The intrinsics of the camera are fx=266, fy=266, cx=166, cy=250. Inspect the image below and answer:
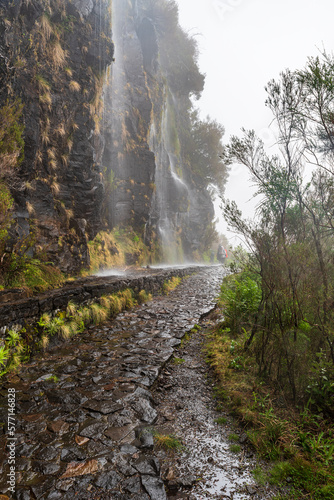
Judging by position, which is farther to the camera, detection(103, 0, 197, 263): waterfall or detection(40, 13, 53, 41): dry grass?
detection(103, 0, 197, 263): waterfall

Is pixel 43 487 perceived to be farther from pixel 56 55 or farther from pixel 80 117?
pixel 56 55

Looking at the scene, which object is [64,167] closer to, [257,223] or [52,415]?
[257,223]

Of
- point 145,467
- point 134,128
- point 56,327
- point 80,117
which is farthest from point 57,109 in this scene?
point 145,467

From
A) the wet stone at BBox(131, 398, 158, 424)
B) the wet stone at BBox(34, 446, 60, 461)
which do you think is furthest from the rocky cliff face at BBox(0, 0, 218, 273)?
the wet stone at BBox(34, 446, 60, 461)

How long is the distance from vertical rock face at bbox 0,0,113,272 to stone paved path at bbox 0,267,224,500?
13.9ft

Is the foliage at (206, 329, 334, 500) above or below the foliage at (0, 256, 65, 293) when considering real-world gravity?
below

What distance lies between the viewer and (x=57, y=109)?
9422mm

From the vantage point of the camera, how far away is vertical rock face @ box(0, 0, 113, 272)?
7.45 m

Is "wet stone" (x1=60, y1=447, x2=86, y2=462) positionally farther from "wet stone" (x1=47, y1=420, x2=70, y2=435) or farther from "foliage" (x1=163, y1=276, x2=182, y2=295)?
"foliage" (x1=163, y1=276, x2=182, y2=295)

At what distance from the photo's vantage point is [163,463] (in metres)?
2.62

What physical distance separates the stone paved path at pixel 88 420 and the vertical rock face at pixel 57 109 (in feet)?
13.9

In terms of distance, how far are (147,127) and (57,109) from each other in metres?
11.0

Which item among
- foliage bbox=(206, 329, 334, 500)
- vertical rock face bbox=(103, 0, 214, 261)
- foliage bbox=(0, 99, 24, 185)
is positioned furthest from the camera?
vertical rock face bbox=(103, 0, 214, 261)

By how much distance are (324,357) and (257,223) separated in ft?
8.01
